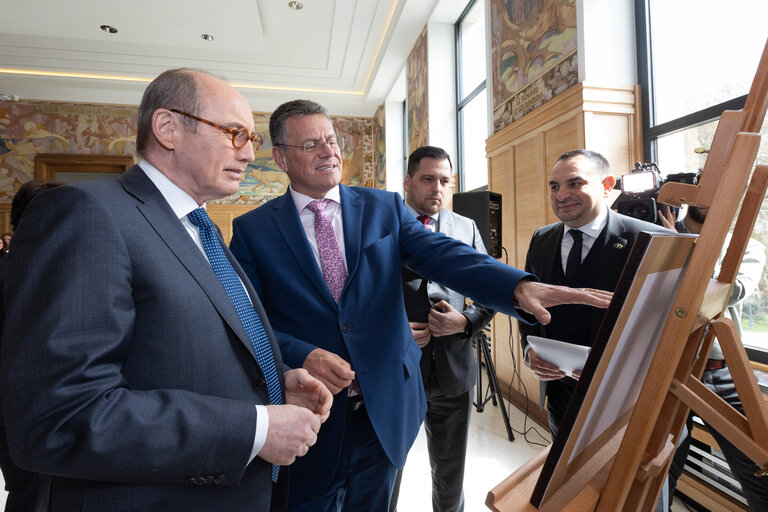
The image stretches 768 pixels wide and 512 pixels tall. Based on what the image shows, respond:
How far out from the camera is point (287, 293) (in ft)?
4.26

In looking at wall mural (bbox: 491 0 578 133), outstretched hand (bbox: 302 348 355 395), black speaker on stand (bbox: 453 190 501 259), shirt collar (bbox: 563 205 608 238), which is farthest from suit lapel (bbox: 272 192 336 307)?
wall mural (bbox: 491 0 578 133)

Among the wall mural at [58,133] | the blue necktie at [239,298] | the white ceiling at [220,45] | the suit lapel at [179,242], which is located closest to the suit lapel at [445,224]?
the blue necktie at [239,298]

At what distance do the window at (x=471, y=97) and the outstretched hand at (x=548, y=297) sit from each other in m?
4.30

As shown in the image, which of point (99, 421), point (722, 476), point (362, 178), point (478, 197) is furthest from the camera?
point (362, 178)

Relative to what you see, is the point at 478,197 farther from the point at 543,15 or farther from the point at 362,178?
the point at 362,178

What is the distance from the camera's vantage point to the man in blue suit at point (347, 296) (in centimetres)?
126

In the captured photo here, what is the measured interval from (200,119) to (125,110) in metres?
9.60

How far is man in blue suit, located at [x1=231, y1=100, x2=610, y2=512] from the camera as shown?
1.26 metres

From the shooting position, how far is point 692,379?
0.74 meters

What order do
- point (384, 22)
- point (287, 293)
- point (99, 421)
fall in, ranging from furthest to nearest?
point (384, 22), point (287, 293), point (99, 421)

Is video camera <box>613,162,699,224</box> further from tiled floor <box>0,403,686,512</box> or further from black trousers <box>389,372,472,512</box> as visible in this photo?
tiled floor <box>0,403,686,512</box>

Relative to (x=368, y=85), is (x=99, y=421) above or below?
below

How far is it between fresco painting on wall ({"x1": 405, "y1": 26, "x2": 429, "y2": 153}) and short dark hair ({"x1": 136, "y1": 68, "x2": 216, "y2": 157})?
5180 mm

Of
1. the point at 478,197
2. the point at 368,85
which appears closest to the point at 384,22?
the point at 368,85
